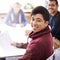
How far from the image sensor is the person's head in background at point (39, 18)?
1.60 m

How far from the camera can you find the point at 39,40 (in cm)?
153

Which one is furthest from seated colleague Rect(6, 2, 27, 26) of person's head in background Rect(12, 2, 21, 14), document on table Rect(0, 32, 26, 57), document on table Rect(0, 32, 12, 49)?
document on table Rect(0, 32, 26, 57)

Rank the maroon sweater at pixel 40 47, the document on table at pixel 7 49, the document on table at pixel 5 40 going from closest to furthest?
the maroon sweater at pixel 40 47, the document on table at pixel 7 49, the document on table at pixel 5 40

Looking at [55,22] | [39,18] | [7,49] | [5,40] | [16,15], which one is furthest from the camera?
[16,15]

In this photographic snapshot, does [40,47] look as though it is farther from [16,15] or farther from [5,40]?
[16,15]

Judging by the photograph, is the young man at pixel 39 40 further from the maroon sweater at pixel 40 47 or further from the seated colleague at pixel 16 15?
the seated colleague at pixel 16 15

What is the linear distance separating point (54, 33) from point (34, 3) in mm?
2017

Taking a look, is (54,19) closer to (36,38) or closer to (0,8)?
(36,38)

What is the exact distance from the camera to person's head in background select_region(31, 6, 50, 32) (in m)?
1.60

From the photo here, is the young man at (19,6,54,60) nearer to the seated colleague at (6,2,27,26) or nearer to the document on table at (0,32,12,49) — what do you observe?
the document on table at (0,32,12,49)

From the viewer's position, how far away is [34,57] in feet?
4.98

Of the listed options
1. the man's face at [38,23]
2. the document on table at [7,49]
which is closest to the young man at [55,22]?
the document on table at [7,49]

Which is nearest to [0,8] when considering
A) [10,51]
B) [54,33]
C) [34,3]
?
[34,3]

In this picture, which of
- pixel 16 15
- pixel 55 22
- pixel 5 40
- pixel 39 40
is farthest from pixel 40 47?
pixel 16 15
